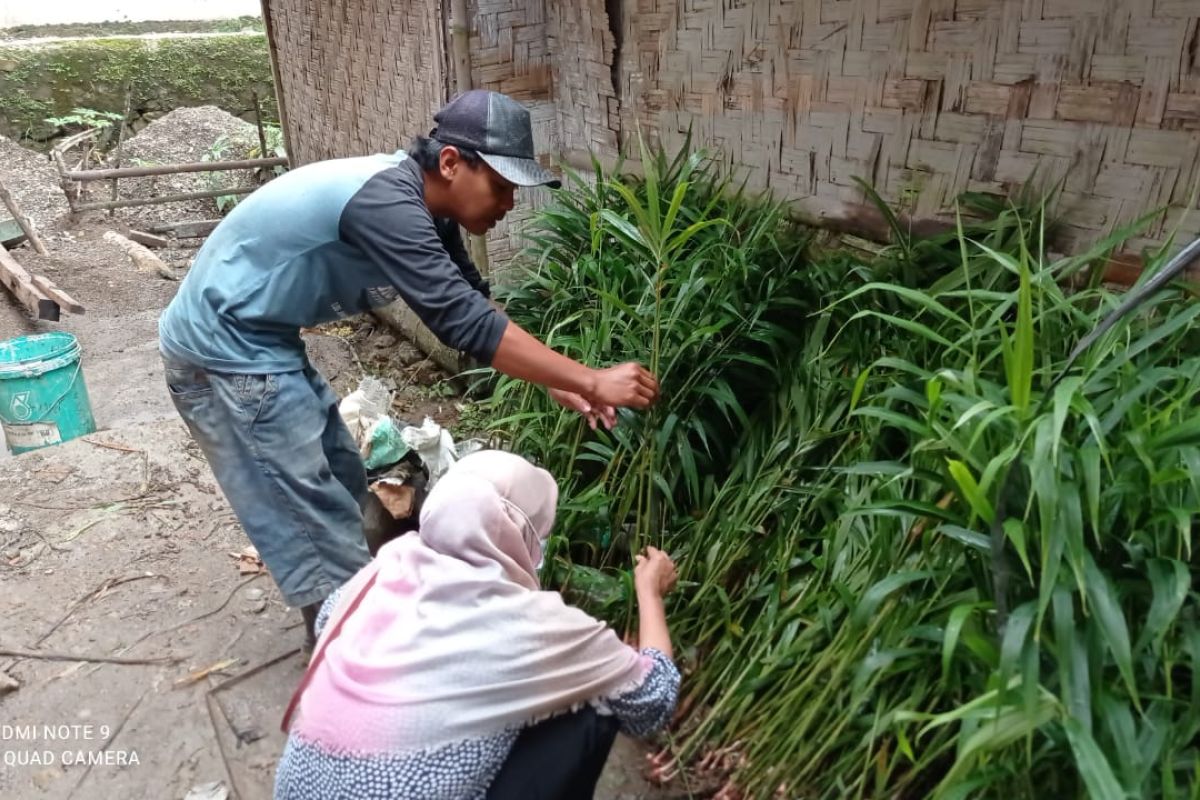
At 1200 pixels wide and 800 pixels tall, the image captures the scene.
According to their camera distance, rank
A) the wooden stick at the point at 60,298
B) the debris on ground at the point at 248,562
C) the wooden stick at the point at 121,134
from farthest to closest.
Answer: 1. the wooden stick at the point at 121,134
2. the wooden stick at the point at 60,298
3. the debris on ground at the point at 248,562

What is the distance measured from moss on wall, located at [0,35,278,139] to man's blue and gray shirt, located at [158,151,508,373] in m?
8.80

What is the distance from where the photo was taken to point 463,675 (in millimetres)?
1292

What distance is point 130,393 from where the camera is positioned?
4.44m

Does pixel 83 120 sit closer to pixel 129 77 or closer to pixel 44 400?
pixel 129 77

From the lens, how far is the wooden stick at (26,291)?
5.02m

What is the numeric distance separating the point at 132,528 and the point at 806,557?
8.12 ft

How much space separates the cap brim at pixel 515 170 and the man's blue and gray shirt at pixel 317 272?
0.18 meters

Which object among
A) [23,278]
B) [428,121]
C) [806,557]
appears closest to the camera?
[806,557]

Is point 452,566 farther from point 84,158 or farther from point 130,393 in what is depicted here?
point 84,158

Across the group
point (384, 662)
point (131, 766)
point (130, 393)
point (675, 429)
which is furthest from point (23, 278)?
point (384, 662)

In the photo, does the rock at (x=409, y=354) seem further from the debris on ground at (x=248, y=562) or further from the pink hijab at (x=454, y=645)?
the pink hijab at (x=454, y=645)

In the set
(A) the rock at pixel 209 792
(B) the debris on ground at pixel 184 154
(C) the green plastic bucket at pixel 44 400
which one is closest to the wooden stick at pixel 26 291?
(C) the green plastic bucket at pixel 44 400

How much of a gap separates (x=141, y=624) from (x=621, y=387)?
5.91 ft

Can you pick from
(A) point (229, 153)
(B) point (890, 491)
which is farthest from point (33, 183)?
(B) point (890, 491)
